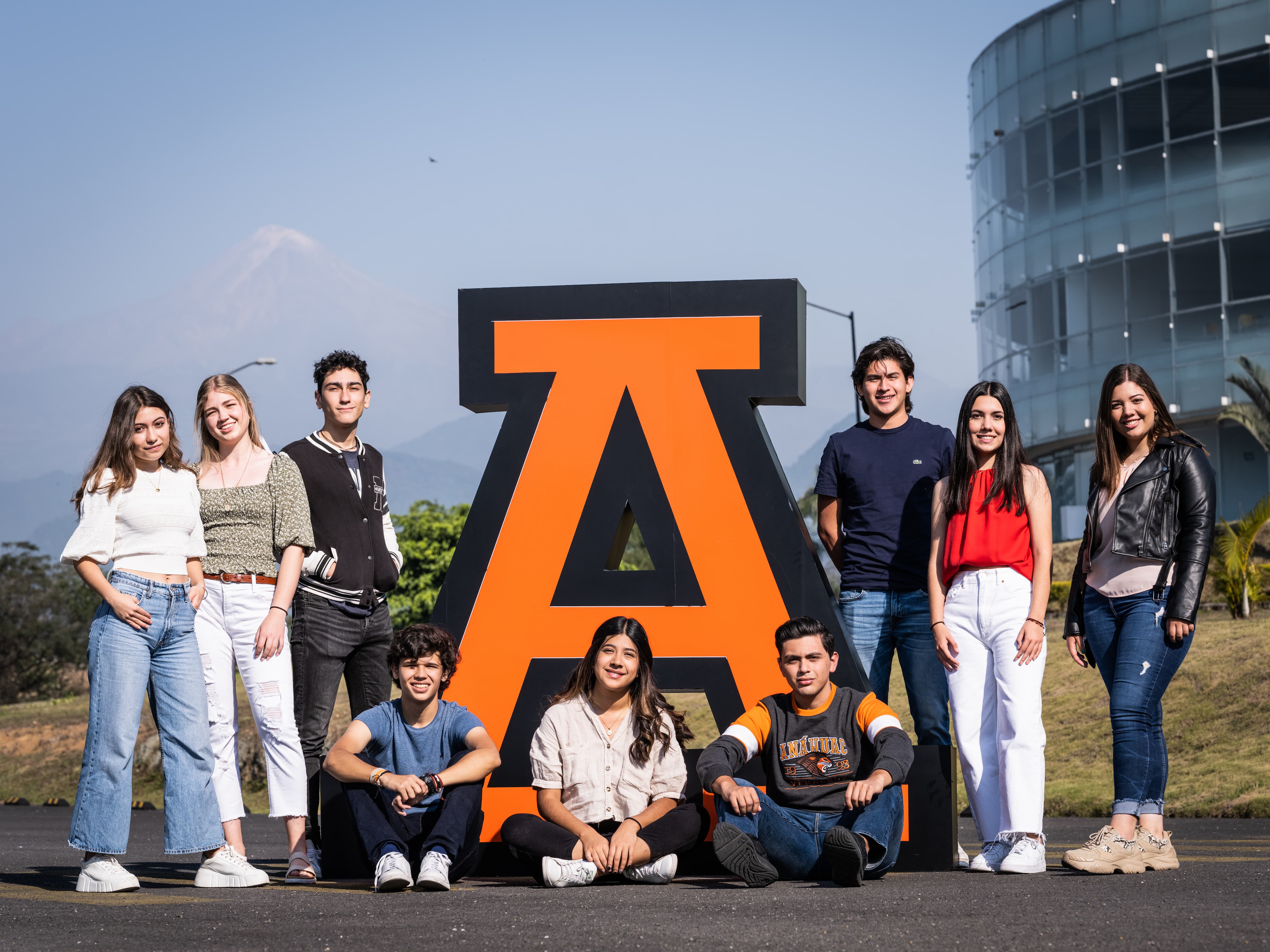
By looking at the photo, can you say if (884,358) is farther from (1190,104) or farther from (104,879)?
(1190,104)

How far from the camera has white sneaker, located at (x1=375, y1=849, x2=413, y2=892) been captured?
15.9 feet

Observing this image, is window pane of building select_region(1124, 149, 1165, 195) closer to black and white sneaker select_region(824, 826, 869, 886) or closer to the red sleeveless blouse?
the red sleeveless blouse

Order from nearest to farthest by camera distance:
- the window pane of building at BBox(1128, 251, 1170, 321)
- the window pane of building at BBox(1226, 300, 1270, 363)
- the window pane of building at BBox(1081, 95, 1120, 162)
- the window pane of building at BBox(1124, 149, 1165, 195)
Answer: the window pane of building at BBox(1226, 300, 1270, 363) → the window pane of building at BBox(1124, 149, 1165, 195) → the window pane of building at BBox(1128, 251, 1170, 321) → the window pane of building at BBox(1081, 95, 1120, 162)

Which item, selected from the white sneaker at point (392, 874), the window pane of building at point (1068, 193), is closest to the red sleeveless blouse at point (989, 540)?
the white sneaker at point (392, 874)

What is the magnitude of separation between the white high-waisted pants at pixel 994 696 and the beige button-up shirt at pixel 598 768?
1184mm

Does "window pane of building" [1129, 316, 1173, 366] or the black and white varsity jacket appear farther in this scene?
"window pane of building" [1129, 316, 1173, 366]

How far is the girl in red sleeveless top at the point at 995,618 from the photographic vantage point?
5207mm

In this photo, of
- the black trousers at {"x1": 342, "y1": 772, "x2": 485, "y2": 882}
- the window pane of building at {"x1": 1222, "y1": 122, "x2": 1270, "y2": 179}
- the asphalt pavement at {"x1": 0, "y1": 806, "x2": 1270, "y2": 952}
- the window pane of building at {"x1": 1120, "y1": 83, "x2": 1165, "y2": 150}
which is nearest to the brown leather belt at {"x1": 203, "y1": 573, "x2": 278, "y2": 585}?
the black trousers at {"x1": 342, "y1": 772, "x2": 485, "y2": 882}

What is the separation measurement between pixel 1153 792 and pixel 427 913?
2934mm

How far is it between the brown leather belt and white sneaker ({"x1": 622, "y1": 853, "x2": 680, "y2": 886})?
1876mm

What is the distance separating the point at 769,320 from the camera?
6.07 metres

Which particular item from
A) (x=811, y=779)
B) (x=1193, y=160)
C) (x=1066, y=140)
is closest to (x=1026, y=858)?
(x=811, y=779)

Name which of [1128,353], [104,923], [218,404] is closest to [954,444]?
[218,404]

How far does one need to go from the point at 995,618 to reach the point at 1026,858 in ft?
3.08
